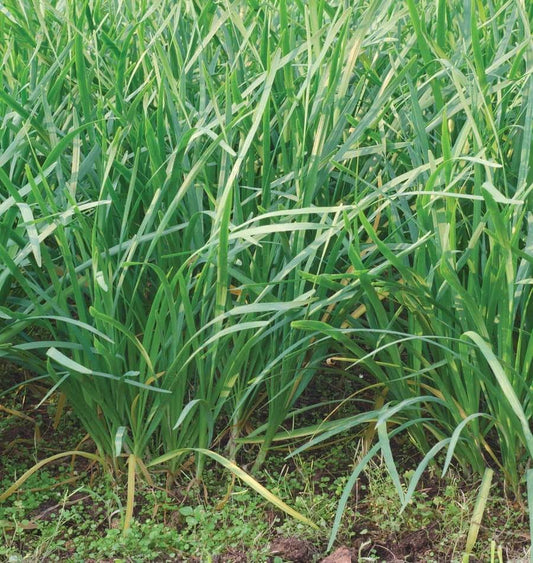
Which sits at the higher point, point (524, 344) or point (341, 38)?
point (341, 38)

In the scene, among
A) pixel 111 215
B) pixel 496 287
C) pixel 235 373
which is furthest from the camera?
pixel 111 215

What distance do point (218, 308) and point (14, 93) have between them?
87cm

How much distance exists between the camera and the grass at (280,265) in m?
1.60

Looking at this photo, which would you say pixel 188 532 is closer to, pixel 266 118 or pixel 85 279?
pixel 85 279

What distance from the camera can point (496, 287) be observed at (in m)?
1.59

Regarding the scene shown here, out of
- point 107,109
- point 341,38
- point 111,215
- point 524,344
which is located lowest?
point 524,344

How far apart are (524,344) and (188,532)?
82cm

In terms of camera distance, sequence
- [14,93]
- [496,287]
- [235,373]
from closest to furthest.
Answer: [496,287] → [235,373] → [14,93]

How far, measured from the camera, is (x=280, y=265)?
6.04 ft

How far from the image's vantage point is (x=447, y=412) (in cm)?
178

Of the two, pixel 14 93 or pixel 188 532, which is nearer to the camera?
pixel 188 532

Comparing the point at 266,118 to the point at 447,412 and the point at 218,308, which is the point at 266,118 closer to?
the point at 218,308

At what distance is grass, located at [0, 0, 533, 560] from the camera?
1603 mm

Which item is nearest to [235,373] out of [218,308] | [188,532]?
[218,308]
